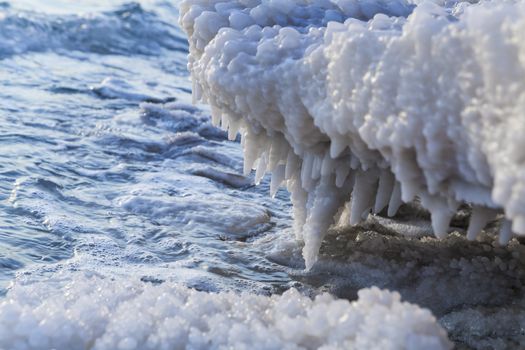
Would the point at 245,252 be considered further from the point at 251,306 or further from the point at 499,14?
the point at 499,14

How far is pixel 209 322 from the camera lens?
78.6 inches

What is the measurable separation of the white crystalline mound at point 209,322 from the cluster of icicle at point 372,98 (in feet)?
0.91

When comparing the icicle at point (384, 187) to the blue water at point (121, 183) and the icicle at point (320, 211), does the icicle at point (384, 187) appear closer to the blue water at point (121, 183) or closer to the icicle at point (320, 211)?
the icicle at point (320, 211)

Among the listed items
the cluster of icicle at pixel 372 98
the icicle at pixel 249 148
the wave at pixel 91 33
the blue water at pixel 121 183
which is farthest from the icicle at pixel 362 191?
the wave at pixel 91 33

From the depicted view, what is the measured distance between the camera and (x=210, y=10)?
2740 millimetres

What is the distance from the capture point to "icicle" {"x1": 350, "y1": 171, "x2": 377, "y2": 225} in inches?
92.7

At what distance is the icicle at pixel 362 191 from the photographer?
7.73 ft

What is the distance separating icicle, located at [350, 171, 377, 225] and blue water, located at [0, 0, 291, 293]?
1.68 feet

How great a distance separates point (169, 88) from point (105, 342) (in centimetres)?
482

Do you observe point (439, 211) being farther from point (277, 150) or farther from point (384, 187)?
point (277, 150)

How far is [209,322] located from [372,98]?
0.65 metres

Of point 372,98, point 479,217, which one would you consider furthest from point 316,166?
point 479,217

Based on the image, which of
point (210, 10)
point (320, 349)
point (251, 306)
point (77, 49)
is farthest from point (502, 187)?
point (77, 49)

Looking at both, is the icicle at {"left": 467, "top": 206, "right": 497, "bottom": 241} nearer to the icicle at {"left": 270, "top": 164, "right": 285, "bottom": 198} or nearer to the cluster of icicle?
the cluster of icicle
